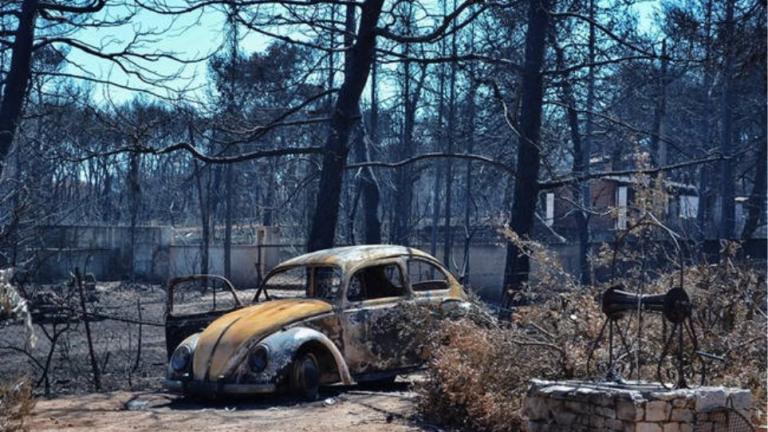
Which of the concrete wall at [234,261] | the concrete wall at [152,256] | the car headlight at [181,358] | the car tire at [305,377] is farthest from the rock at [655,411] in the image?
the concrete wall at [152,256]

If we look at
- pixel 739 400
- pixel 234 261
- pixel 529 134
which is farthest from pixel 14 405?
pixel 234 261

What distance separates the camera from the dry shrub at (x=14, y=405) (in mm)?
7594

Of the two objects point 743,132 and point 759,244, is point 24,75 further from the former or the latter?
point 743,132

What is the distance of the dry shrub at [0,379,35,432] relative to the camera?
7.59m

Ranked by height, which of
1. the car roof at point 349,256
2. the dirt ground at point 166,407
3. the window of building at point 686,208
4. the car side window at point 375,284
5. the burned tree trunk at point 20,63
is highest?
the burned tree trunk at point 20,63

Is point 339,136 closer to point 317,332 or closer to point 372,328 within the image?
point 372,328

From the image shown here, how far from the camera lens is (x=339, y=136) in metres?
17.8

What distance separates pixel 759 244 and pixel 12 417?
25860 mm

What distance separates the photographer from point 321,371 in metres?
11.5

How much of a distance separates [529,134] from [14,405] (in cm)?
1142

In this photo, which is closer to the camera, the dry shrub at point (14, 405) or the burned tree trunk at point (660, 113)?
the dry shrub at point (14, 405)

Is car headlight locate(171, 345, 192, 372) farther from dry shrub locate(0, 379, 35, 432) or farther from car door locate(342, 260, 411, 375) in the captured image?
dry shrub locate(0, 379, 35, 432)

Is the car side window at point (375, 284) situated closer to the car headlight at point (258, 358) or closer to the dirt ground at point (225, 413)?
the dirt ground at point (225, 413)

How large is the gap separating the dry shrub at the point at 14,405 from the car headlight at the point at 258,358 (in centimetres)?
320
